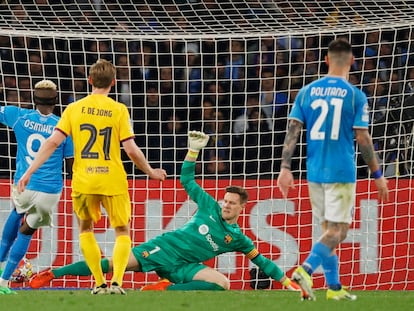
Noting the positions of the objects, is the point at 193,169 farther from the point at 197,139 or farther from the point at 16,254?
the point at 16,254

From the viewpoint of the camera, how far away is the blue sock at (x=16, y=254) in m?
10.0

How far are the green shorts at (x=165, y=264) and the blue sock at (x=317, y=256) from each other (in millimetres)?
2868

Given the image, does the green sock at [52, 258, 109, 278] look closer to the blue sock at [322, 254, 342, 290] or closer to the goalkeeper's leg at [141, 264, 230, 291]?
the goalkeeper's leg at [141, 264, 230, 291]

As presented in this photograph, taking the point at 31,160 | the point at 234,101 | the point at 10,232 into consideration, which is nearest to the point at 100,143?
the point at 31,160

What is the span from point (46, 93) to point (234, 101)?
381 centimetres

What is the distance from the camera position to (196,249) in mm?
10977

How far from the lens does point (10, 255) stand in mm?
10164

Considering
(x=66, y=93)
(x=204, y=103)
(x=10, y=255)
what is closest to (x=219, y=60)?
(x=204, y=103)

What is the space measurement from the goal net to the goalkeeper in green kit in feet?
5.07

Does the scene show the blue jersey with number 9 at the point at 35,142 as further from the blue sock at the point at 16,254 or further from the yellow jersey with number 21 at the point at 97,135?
the yellow jersey with number 21 at the point at 97,135

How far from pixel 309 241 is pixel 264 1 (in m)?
3.35

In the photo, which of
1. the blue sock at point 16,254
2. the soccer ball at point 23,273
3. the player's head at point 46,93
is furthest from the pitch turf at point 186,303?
the soccer ball at point 23,273

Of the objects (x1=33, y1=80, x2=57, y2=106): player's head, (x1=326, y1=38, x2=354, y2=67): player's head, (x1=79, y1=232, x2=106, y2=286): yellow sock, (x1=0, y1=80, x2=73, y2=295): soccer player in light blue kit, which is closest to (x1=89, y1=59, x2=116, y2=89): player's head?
(x1=79, y1=232, x2=106, y2=286): yellow sock

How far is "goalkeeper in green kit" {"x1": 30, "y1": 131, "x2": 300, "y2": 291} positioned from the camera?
10750mm
